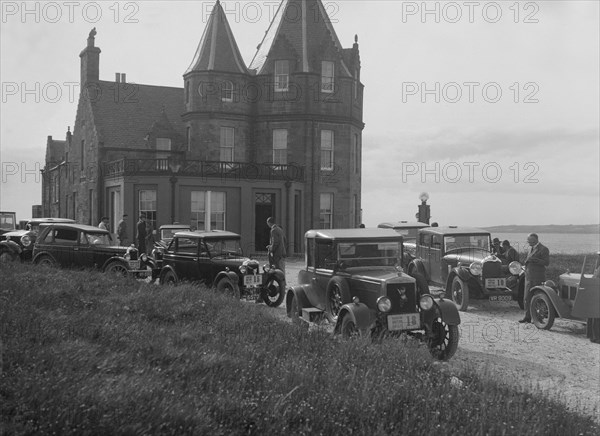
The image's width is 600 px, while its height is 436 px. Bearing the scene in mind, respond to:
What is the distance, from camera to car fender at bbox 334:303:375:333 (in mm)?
9781

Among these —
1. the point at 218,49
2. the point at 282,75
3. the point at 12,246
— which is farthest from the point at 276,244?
the point at 218,49

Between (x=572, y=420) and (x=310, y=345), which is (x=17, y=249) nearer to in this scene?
(x=310, y=345)

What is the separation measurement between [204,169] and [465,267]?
18.5 meters

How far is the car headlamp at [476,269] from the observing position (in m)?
15.8

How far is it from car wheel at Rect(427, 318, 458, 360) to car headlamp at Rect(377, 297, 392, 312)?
923 millimetres

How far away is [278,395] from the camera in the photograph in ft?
19.9

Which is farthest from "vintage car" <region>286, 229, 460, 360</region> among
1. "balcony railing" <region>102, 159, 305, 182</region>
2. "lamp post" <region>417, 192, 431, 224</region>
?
"balcony railing" <region>102, 159, 305, 182</region>

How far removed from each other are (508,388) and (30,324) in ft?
18.6

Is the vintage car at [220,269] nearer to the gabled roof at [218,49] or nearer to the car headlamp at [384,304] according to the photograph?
the car headlamp at [384,304]

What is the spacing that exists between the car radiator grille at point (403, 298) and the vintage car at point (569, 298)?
401 cm

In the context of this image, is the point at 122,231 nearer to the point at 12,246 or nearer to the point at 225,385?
the point at 12,246

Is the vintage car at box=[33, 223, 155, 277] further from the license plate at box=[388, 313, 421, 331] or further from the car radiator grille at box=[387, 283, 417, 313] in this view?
the license plate at box=[388, 313, 421, 331]

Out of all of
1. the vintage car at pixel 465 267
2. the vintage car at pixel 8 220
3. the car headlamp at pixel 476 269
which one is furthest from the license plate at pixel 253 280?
the vintage car at pixel 8 220

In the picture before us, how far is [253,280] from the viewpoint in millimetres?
14719
